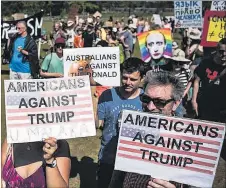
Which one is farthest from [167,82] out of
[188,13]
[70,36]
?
[70,36]

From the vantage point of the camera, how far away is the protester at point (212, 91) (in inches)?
253

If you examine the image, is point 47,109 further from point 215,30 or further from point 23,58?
point 215,30

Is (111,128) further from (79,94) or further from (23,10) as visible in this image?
(23,10)

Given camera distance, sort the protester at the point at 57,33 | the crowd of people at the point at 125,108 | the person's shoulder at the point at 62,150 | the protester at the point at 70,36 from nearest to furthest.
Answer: the crowd of people at the point at 125,108, the person's shoulder at the point at 62,150, the protester at the point at 57,33, the protester at the point at 70,36

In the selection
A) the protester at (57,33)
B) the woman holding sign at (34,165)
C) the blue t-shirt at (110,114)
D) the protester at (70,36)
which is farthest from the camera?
the protester at (70,36)

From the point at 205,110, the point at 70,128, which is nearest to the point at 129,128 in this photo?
the point at 70,128

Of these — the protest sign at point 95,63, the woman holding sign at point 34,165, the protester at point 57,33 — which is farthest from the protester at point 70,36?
the woman holding sign at point 34,165

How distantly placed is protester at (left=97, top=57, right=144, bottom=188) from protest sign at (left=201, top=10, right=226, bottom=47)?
5756mm

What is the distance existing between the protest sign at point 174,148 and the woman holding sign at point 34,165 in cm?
57

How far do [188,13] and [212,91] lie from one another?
268 inches

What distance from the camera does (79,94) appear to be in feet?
11.9

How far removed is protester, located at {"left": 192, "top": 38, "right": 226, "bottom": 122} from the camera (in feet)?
→ 21.1

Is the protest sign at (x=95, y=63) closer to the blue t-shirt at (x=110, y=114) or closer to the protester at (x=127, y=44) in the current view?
the blue t-shirt at (x=110, y=114)

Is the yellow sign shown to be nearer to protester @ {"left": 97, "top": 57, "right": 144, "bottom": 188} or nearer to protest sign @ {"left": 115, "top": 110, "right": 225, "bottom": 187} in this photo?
protester @ {"left": 97, "top": 57, "right": 144, "bottom": 188}
